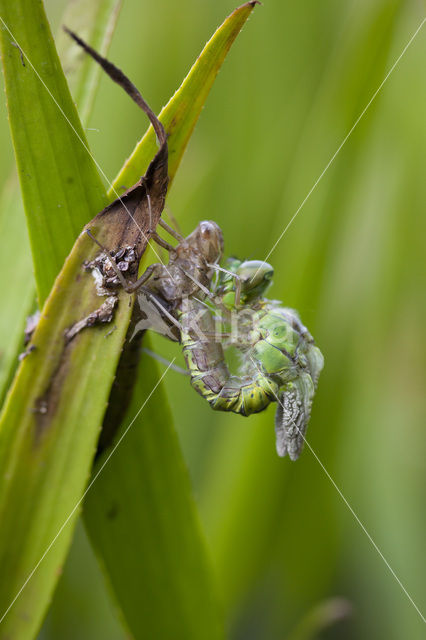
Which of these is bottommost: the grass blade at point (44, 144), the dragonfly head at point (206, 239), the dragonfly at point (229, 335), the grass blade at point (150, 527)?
the grass blade at point (150, 527)

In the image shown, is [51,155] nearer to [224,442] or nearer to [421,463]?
[224,442]

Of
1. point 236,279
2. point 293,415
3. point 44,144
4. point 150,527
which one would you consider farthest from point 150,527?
point 44,144

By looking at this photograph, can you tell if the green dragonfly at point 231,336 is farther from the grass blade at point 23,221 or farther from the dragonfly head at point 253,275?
the grass blade at point 23,221

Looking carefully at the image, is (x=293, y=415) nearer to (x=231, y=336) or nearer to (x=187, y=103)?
(x=231, y=336)

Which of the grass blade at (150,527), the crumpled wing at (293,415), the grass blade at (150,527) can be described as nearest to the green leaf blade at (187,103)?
the grass blade at (150,527)

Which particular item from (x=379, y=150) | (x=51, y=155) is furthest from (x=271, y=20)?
(x=51, y=155)
